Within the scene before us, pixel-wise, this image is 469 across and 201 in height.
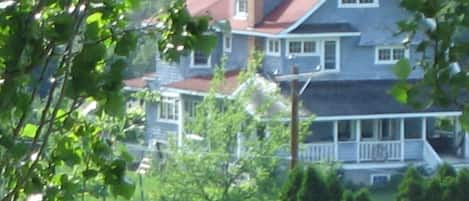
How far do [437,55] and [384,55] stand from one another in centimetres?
3212

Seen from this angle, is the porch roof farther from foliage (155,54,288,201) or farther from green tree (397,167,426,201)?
green tree (397,167,426,201)

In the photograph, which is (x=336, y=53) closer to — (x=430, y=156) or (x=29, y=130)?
(x=430, y=156)

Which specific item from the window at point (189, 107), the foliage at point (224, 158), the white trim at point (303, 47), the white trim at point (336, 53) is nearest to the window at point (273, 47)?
A: the white trim at point (303, 47)

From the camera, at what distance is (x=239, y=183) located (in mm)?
26797

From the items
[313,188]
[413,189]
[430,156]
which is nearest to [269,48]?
[430,156]

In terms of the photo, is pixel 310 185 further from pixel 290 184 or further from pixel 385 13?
pixel 385 13

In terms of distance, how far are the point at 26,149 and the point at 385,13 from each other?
101 feet

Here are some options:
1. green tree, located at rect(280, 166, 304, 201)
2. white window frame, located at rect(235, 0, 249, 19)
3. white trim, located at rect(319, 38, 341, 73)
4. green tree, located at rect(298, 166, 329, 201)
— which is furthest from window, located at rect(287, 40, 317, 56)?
green tree, located at rect(298, 166, 329, 201)

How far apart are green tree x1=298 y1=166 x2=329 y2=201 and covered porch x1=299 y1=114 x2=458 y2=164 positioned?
14.1 meters

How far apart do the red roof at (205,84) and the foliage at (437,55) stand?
28155mm

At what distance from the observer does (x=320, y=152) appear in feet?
108

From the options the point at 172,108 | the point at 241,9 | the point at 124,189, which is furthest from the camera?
the point at 172,108

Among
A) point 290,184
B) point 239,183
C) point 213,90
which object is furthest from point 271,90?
point 290,184

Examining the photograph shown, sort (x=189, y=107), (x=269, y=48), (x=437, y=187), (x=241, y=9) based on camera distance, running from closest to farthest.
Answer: (x=437, y=187), (x=269, y=48), (x=241, y=9), (x=189, y=107)
